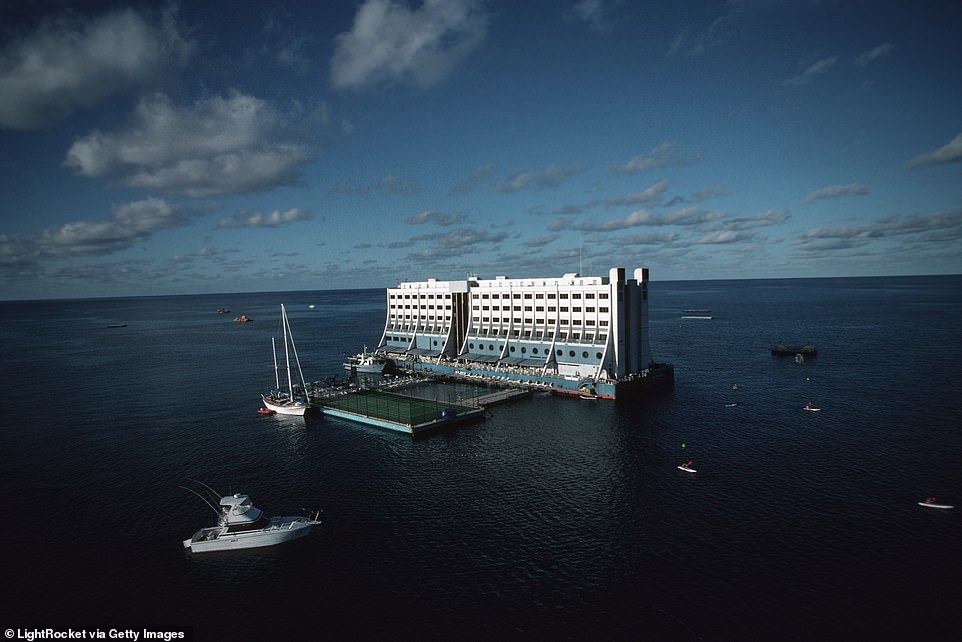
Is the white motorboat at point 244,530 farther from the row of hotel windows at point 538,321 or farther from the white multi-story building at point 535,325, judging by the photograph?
the row of hotel windows at point 538,321

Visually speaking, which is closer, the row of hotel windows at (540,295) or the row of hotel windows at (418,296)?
the row of hotel windows at (540,295)

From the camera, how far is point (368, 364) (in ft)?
419

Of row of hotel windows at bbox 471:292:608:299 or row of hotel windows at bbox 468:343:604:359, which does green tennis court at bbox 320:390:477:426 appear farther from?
row of hotel windows at bbox 471:292:608:299

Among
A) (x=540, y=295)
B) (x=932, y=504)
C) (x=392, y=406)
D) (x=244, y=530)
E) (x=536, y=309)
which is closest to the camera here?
(x=244, y=530)

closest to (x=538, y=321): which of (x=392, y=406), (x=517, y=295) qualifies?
(x=517, y=295)

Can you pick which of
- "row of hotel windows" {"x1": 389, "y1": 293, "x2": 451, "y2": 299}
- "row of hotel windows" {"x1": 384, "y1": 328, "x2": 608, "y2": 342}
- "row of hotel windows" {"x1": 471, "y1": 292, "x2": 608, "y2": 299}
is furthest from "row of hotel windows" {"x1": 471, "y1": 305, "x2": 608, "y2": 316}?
"row of hotel windows" {"x1": 389, "y1": 293, "x2": 451, "y2": 299}

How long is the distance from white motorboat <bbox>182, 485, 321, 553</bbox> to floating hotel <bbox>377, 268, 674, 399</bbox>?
60911 mm

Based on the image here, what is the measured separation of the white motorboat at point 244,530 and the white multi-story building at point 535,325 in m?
63.2

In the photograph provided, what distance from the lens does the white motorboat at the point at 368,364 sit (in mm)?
126500

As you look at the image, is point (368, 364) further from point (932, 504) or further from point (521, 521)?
point (932, 504)

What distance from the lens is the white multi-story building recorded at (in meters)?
100

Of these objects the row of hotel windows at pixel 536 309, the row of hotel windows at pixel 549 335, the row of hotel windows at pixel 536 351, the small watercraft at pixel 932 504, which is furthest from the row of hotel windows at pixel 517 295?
the small watercraft at pixel 932 504

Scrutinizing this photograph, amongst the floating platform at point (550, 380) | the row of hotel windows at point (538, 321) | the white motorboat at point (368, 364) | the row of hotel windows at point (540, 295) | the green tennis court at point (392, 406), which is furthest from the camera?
the white motorboat at point (368, 364)

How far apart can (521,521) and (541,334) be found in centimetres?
6428
